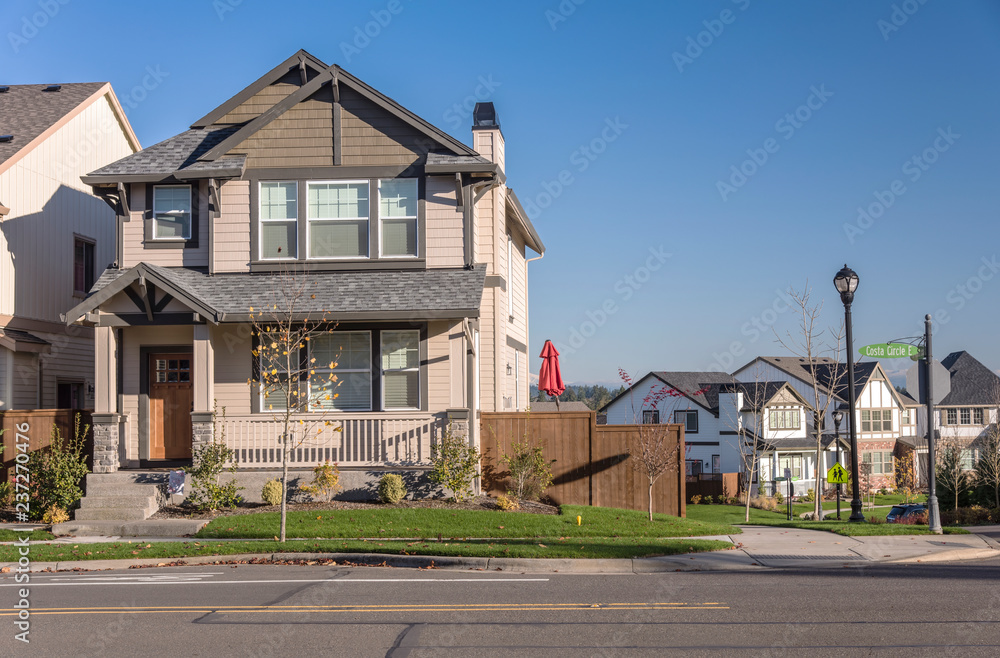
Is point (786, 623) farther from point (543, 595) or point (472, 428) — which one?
point (472, 428)

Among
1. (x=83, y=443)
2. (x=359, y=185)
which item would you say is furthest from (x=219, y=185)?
(x=83, y=443)

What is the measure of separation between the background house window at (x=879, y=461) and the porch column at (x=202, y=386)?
50346mm

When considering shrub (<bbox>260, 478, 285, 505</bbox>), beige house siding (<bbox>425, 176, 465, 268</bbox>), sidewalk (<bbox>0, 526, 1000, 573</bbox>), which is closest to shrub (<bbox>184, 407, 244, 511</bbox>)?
shrub (<bbox>260, 478, 285, 505</bbox>)

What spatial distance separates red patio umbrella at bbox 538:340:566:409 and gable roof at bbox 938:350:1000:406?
4946cm

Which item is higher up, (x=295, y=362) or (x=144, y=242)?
(x=144, y=242)

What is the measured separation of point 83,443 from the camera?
18.1 meters

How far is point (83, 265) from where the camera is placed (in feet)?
80.3

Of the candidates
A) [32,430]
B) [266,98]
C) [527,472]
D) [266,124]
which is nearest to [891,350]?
[527,472]

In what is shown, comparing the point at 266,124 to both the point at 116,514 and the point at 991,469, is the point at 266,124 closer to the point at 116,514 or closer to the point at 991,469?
the point at 116,514

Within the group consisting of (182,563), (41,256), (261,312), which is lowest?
(182,563)

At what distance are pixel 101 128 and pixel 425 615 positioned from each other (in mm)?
23129

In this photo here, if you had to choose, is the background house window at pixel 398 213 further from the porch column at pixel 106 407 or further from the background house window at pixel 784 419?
the background house window at pixel 784 419

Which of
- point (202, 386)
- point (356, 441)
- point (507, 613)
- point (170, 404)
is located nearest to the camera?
point (507, 613)

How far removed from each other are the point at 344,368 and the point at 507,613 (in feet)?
34.3
